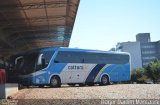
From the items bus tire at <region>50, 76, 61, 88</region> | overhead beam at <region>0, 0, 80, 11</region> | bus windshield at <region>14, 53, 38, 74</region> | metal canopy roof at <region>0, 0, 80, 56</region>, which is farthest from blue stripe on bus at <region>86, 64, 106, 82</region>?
overhead beam at <region>0, 0, 80, 11</region>

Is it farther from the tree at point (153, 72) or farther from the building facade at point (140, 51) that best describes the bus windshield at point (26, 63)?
the building facade at point (140, 51)

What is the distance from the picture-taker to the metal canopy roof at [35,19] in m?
26.7

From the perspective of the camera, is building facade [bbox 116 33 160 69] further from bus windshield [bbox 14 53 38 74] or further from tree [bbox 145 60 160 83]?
bus windshield [bbox 14 53 38 74]

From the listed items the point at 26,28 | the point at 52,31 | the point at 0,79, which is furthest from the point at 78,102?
the point at 52,31

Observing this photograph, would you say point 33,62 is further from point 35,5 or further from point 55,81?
point 35,5

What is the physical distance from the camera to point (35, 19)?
32594 millimetres

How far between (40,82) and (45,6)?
8597 millimetres

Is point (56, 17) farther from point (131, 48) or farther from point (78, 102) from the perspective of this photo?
point (131, 48)

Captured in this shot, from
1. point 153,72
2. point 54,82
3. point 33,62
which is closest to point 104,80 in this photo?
point 54,82

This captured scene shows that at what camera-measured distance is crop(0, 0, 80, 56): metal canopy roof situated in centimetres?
2669

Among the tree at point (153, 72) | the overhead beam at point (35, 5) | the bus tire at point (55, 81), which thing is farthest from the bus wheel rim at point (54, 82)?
the tree at point (153, 72)

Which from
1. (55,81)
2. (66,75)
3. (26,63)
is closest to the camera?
(26,63)

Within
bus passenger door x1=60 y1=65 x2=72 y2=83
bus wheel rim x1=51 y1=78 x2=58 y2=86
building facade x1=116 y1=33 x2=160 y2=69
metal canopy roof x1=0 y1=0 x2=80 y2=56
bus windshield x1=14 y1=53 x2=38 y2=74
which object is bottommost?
bus wheel rim x1=51 y1=78 x2=58 y2=86

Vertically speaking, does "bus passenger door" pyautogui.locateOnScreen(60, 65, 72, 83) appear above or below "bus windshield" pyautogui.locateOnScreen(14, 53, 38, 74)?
below
